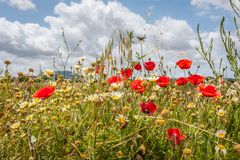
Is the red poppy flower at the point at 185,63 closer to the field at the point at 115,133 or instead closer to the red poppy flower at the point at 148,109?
the field at the point at 115,133

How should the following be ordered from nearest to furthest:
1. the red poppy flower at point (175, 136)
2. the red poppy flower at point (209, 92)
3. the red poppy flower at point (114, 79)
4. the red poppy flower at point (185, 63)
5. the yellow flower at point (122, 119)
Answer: the red poppy flower at point (175, 136)
the yellow flower at point (122, 119)
the red poppy flower at point (209, 92)
the red poppy flower at point (114, 79)
the red poppy flower at point (185, 63)

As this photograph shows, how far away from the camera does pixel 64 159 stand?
2.43 m

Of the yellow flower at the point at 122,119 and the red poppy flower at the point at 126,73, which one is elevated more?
the red poppy flower at the point at 126,73

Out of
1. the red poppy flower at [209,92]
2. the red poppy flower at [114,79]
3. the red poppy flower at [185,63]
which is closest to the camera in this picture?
the red poppy flower at [209,92]

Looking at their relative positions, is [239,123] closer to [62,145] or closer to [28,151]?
[62,145]

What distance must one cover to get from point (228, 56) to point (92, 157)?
1.66 meters

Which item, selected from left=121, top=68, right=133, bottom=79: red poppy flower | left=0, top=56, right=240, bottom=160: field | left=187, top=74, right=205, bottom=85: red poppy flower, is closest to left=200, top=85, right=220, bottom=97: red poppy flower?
left=0, top=56, right=240, bottom=160: field

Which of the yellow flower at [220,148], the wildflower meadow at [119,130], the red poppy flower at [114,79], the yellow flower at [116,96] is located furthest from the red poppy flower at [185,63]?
the yellow flower at [220,148]

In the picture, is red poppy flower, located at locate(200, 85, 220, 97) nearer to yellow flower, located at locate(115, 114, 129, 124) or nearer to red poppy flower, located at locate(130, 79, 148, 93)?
red poppy flower, located at locate(130, 79, 148, 93)

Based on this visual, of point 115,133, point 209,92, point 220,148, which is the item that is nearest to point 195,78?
point 209,92

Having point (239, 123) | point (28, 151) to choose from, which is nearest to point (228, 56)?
point (239, 123)

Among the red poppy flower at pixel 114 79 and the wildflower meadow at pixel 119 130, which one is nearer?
the wildflower meadow at pixel 119 130

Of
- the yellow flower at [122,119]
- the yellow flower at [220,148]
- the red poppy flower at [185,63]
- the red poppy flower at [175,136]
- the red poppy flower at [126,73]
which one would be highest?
the red poppy flower at [185,63]

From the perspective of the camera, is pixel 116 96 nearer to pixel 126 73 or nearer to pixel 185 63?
pixel 126 73
